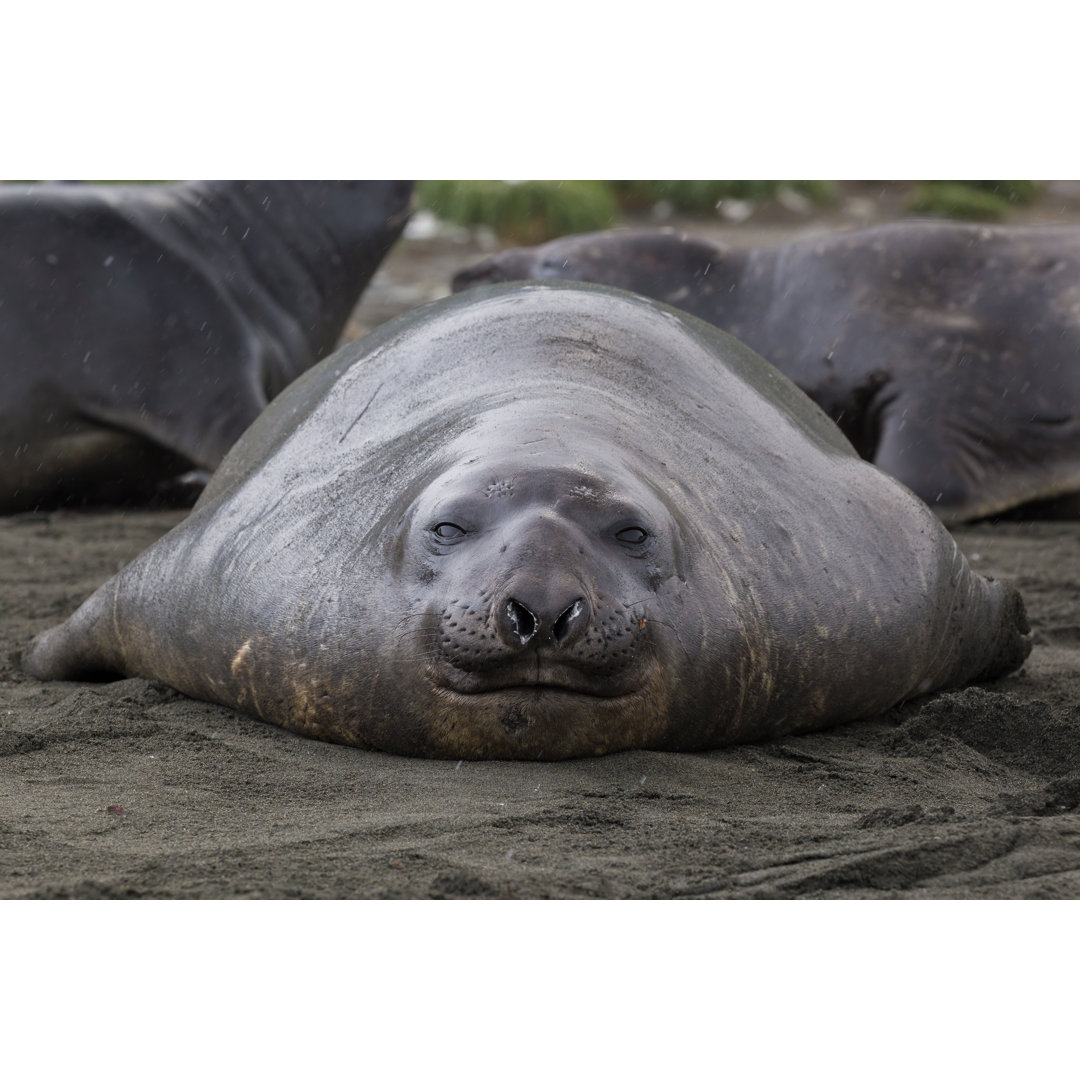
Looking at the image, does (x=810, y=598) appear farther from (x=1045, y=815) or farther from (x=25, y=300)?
(x=25, y=300)

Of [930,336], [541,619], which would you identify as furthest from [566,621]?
[930,336]

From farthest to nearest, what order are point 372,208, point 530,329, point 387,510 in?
point 372,208 < point 530,329 < point 387,510

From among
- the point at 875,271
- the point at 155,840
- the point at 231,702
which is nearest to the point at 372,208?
the point at 875,271

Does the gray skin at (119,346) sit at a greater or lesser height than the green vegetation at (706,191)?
lesser

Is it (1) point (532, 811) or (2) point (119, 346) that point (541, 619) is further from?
(2) point (119, 346)

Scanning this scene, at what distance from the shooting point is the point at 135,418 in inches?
291

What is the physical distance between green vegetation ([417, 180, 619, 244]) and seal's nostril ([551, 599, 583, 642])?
446 inches

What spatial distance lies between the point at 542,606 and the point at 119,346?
4.44m

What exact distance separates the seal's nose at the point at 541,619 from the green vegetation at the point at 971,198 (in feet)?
40.7

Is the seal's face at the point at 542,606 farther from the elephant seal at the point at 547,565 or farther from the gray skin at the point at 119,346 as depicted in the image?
the gray skin at the point at 119,346

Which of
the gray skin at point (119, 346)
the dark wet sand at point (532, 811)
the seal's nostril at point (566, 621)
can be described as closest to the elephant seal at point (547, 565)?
the seal's nostril at point (566, 621)

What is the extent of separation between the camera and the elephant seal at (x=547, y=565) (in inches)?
146

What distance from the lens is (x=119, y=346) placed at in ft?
24.3
